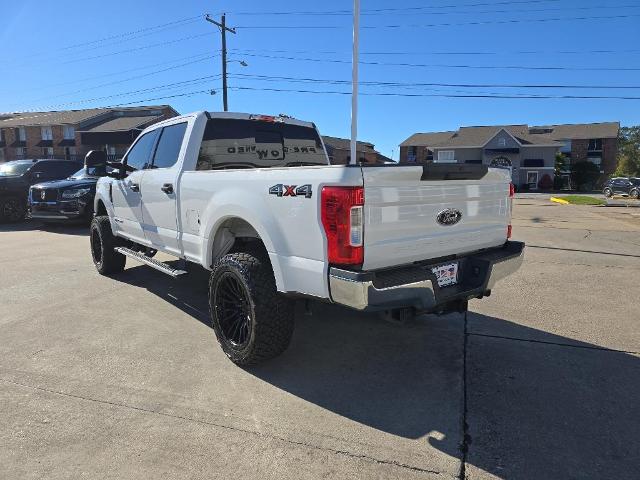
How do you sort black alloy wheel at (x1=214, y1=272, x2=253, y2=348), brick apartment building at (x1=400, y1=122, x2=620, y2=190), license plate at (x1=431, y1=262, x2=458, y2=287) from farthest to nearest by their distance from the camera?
brick apartment building at (x1=400, y1=122, x2=620, y2=190)
black alloy wheel at (x1=214, y1=272, x2=253, y2=348)
license plate at (x1=431, y1=262, x2=458, y2=287)

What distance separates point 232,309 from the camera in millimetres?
3762

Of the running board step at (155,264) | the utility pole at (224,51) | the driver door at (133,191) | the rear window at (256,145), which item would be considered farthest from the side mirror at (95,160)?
the utility pole at (224,51)

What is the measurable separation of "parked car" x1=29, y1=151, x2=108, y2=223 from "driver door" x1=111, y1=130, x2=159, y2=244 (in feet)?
20.0

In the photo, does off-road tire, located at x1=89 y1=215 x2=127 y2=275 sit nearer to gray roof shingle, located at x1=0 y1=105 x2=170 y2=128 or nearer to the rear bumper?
the rear bumper

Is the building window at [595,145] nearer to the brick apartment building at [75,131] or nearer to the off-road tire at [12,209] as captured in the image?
the brick apartment building at [75,131]

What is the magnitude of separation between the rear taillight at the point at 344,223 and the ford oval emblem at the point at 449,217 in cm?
78

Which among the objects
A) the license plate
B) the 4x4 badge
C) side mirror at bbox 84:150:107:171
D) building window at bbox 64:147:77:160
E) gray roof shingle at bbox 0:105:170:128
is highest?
gray roof shingle at bbox 0:105:170:128

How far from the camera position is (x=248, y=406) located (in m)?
3.07

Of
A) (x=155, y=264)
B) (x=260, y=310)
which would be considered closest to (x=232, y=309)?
(x=260, y=310)

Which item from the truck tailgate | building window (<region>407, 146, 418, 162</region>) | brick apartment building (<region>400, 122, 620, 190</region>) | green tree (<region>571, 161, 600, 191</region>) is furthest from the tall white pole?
building window (<region>407, 146, 418, 162</region>)

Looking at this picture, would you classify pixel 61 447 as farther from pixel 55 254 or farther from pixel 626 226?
pixel 626 226

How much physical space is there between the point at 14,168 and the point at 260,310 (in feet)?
46.3

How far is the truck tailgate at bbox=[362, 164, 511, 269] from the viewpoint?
281 centimetres

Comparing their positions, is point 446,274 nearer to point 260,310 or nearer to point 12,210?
point 260,310
